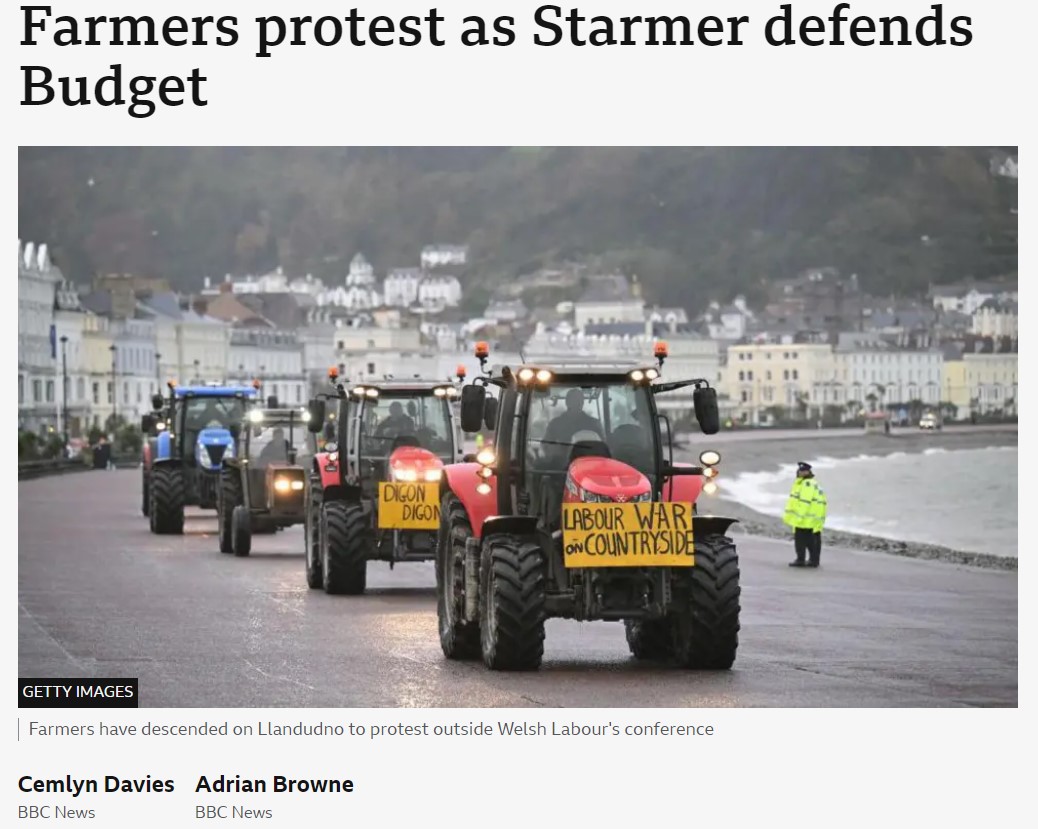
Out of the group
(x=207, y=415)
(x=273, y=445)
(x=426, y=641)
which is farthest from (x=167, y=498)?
(x=426, y=641)

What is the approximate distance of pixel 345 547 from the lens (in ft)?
91.4

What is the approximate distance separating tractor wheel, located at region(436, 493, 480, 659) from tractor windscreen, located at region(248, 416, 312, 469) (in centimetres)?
1571

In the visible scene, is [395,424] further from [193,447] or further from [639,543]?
[193,447]

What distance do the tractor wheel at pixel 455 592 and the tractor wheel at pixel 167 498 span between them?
23.4 meters

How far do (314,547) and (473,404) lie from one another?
10.5 metres

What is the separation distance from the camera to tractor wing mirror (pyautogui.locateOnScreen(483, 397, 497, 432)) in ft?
63.7

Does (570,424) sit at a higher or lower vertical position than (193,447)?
higher

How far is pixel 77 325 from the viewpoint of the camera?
174m

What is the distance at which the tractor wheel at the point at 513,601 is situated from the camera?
18188 millimetres

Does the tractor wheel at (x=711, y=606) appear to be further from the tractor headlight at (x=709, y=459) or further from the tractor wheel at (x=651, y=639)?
the tractor wheel at (x=651, y=639)

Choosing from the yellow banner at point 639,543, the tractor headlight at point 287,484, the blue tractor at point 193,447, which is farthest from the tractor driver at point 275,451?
the yellow banner at point 639,543

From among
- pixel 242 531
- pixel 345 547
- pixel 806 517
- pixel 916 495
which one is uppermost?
pixel 345 547

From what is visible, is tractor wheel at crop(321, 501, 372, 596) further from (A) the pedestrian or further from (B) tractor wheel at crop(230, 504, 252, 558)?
(A) the pedestrian
